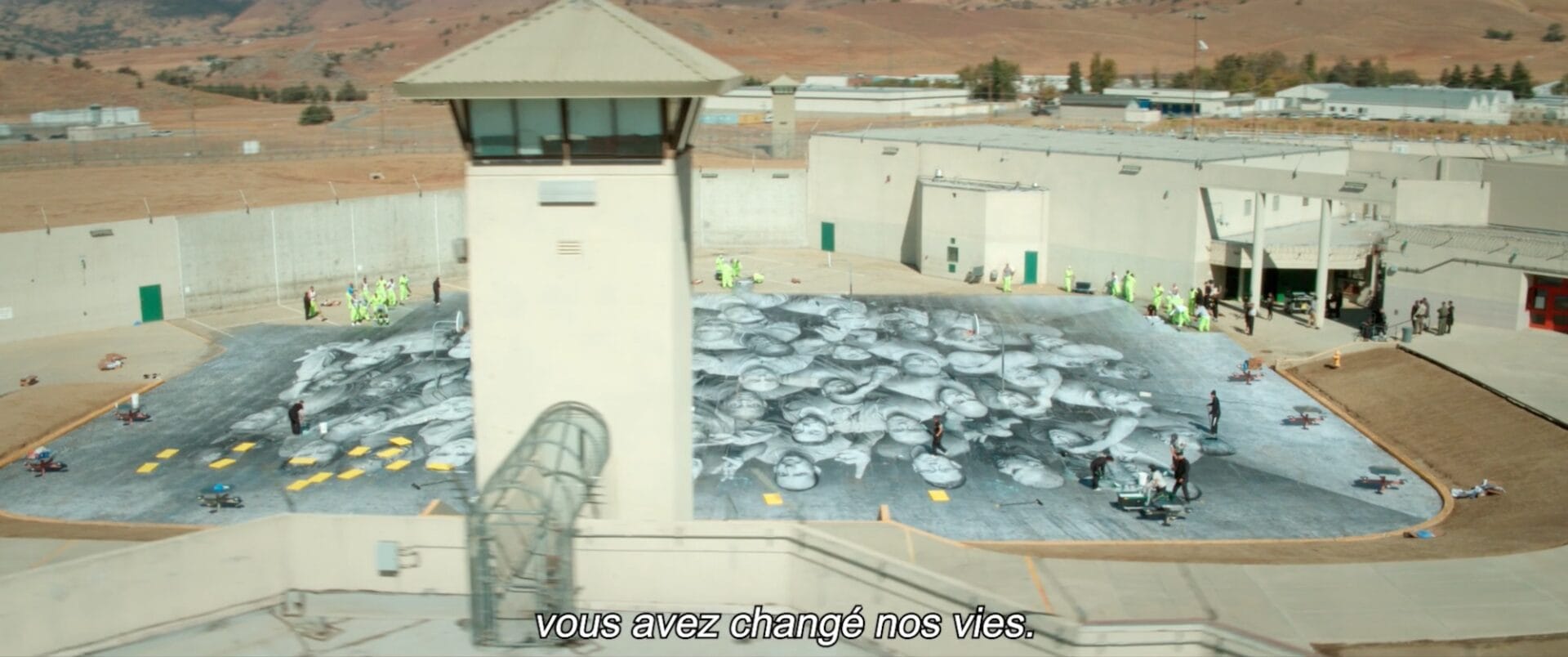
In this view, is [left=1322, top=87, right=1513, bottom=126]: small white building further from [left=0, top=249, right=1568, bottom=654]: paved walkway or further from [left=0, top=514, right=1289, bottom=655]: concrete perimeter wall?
[left=0, top=514, right=1289, bottom=655]: concrete perimeter wall

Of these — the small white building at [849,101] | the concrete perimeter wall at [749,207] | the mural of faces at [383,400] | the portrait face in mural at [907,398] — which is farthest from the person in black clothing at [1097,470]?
the small white building at [849,101]

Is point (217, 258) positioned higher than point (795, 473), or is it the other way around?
point (217, 258)

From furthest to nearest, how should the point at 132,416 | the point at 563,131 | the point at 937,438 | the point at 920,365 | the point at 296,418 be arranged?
the point at 920,365
the point at 132,416
the point at 296,418
the point at 937,438
the point at 563,131

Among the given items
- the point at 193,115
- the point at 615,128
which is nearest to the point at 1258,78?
the point at 193,115

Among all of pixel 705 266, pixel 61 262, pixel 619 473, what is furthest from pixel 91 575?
pixel 705 266

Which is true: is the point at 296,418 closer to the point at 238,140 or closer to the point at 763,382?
the point at 763,382

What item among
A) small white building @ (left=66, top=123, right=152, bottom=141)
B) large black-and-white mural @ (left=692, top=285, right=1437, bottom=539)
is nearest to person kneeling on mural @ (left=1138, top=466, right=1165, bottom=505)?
large black-and-white mural @ (left=692, top=285, right=1437, bottom=539)

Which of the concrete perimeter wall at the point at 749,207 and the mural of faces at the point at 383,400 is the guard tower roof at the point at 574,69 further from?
the concrete perimeter wall at the point at 749,207
